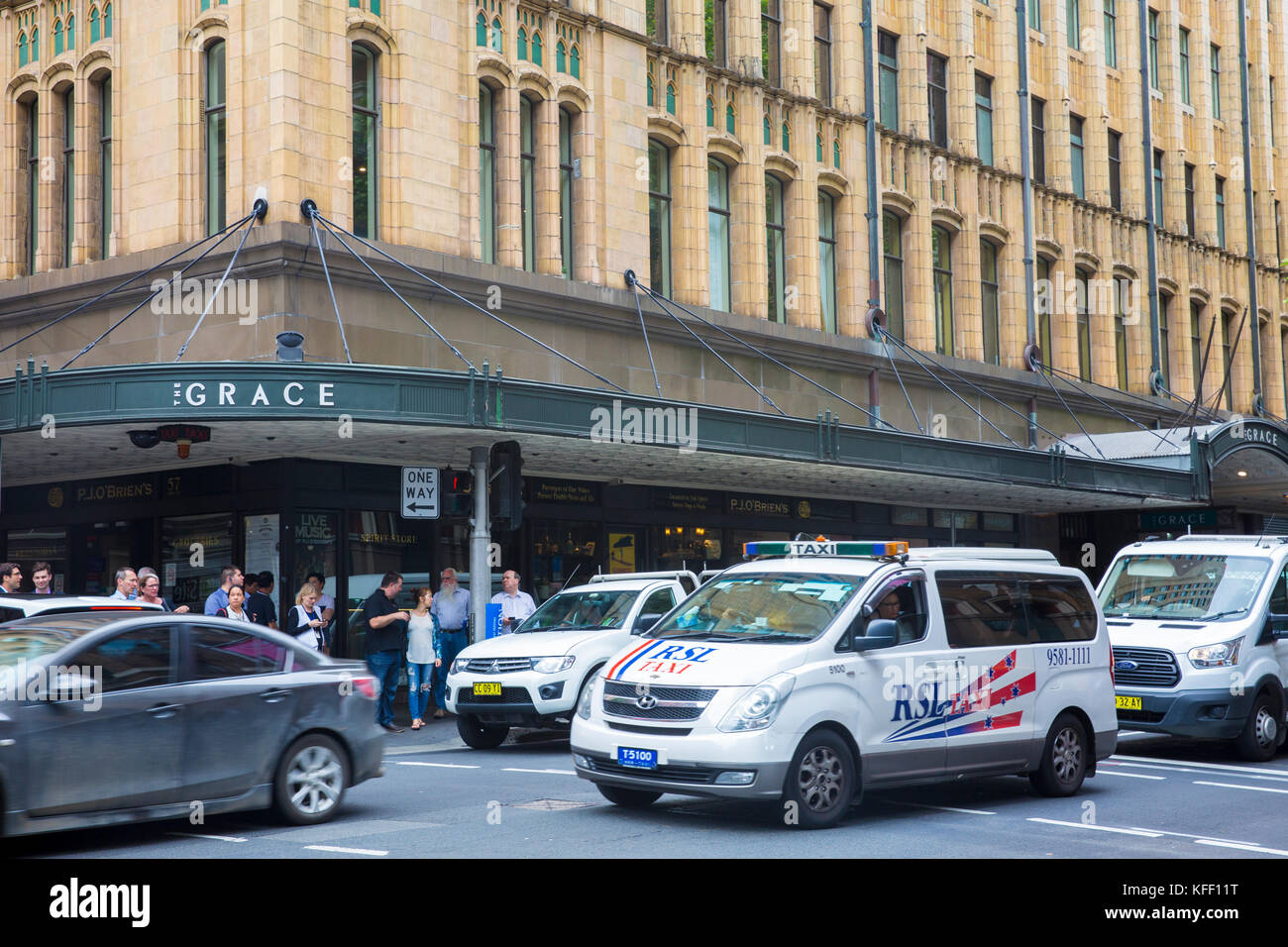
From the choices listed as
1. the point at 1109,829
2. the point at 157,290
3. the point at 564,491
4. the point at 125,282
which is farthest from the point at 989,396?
the point at 1109,829

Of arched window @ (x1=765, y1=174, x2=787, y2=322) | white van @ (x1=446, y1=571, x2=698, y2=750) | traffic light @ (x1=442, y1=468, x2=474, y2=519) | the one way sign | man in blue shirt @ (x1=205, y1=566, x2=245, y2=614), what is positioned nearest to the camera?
white van @ (x1=446, y1=571, x2=698, y2=750)

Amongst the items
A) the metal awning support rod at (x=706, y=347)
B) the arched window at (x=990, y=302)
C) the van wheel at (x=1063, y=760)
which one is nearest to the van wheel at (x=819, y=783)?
the van wheel at (x=1063, y=760)

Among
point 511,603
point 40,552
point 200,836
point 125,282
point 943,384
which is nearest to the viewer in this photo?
point 200,836

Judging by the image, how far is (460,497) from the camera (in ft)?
59.8

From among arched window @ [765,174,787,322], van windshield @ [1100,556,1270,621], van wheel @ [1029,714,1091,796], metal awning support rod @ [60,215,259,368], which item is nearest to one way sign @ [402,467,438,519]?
metal awning support rod @ [60,215,259,368]

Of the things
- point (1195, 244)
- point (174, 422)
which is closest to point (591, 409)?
point (174, 422)

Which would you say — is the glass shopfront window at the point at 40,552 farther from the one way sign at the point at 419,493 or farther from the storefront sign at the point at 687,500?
the storefront sign at the point at 687,500

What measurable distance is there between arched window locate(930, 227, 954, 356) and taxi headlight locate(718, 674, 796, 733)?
2327 centimetres

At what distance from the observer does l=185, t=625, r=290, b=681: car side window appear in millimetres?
9578

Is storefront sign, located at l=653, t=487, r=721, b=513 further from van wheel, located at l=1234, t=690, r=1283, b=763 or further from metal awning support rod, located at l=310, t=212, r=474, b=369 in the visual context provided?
van wheel, located at l=1234, t=690, r=1283, b=763

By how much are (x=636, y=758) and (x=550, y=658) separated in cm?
528

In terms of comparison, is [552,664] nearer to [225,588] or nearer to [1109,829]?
[225,588]

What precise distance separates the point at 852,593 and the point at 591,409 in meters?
8.07

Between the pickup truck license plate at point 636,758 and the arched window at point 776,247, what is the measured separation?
60.1 feet
